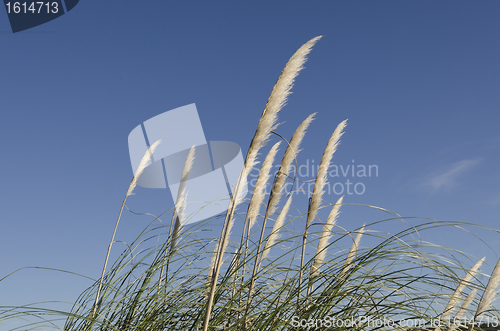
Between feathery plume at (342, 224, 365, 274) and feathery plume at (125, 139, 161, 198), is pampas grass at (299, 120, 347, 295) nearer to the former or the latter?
feathery plume at (342, 224, 365, 274)

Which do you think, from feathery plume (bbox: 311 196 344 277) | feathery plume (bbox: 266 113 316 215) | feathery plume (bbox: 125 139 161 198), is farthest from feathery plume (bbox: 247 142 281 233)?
feathery plume (bbox: 125 139 161 198)

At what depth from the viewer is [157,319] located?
241cm

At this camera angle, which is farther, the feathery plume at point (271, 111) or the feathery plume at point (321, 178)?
the feathery plume at point (321, 178)

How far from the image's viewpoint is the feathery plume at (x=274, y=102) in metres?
1.84

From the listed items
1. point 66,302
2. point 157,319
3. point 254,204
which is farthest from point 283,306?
point 66,302

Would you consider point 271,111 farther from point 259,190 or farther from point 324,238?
point 324,238

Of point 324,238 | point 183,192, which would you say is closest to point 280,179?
point 324,238

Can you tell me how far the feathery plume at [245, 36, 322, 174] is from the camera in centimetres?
Answer: 184

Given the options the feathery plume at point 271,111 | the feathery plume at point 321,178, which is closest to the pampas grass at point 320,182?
the feathery plume at point 321,178

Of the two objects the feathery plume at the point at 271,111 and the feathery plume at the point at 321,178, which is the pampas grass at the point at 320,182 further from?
the feathery plume at the point at 271,111

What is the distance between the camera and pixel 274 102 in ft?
6.40

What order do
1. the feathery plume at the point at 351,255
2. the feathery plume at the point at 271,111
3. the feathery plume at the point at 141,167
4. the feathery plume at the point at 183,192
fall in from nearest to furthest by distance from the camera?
the feathery plume at the point at 271,111 < the feathery plume at the point at 351,255 < the feathery plume at the point at 183,192 < the feathery plume at the point at 141,167

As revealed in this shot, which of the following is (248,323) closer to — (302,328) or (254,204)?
(302,328)

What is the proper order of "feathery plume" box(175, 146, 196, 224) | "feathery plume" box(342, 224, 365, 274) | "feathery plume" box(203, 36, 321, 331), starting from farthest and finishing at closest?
"feathery plume" box(175, 146, 196, 224)
"feathery plume" box(342, 224, 365, 274)
"feathery plume" box(203, 36, 321, 331)
